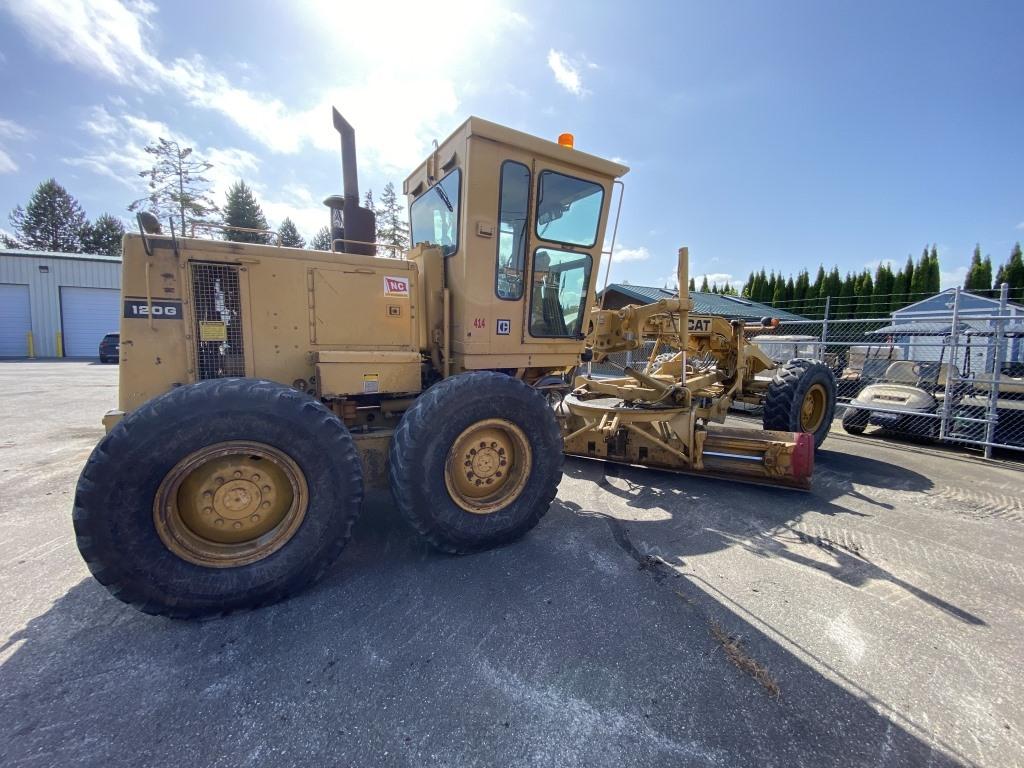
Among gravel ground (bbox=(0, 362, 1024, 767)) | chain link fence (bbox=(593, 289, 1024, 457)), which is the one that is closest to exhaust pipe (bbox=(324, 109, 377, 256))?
gravel ground (bbox=(0, 362, 1024, 767))

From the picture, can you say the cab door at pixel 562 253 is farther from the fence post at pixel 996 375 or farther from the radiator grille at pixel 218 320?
the fence post at pixel 996 375

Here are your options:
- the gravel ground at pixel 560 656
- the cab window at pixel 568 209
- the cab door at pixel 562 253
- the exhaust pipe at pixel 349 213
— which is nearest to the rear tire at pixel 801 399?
the gravel ground at pixel 560 656

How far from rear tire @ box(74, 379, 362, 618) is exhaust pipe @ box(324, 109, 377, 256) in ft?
5.66

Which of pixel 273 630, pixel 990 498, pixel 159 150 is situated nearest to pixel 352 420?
pixel 273 630

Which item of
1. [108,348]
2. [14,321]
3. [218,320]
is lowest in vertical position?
[108,348]

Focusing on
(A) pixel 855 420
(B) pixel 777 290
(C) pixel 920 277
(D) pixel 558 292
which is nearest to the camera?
(D) pixel 558 292

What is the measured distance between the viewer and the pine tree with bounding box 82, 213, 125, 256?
41.7 metres

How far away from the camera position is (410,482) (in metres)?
2.78

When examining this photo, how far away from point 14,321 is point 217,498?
31155 millimetres

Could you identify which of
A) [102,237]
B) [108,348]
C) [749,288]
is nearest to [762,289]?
[749,288]

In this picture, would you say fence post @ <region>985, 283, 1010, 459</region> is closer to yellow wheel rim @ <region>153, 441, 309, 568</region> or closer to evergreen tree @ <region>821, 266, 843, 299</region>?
yellow wheel rim @ <region>153, 441, 309, 568</region>

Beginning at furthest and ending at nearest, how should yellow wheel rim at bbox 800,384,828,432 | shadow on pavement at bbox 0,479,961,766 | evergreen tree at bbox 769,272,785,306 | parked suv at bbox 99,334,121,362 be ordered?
evergreen tree at bbox 769,272,785,306 → parked suv at bbox 99,334,121,362 → yellow wheel rim at bbox 800,384,828,432 → shadow on pavement at bbox 0,479,961,766

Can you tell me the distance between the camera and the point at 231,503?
97.3 inches

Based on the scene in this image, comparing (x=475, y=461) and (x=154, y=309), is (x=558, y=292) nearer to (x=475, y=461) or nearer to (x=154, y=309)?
(x=475, y=461)
